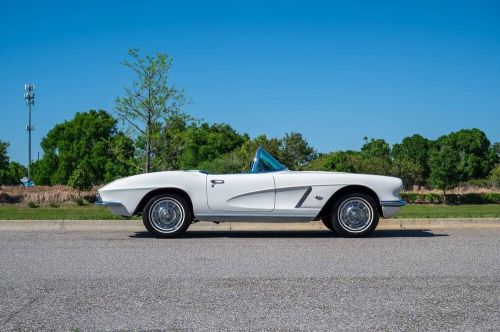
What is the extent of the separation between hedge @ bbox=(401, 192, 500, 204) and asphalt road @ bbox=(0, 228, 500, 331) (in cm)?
4445

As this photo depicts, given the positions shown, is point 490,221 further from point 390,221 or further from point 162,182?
point 162,182

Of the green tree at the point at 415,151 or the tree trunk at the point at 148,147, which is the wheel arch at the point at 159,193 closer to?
the tree trunk at the point at 148,147

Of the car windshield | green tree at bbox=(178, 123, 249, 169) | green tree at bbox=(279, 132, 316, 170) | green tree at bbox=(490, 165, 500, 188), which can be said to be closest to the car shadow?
the car windshield

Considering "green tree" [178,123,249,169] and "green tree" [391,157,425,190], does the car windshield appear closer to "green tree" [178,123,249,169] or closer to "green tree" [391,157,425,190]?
"green tree" [178,123,249,169]

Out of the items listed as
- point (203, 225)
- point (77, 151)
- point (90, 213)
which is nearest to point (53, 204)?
point (90, 213)

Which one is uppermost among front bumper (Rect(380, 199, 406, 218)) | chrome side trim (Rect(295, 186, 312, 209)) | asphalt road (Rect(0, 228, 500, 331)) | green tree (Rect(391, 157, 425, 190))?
green tree (Rect(391, 157, 425, 190))

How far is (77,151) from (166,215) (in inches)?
2173

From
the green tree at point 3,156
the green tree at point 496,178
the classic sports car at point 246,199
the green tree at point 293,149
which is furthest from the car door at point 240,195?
the green tree at point 496,178

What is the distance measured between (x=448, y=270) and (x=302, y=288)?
1.84 metres

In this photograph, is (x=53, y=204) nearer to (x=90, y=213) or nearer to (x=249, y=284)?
(x=90, y=213)

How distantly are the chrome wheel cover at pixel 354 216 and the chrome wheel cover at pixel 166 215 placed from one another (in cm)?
244

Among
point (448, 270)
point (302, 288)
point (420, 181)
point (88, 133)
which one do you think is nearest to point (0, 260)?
point (302, 288)

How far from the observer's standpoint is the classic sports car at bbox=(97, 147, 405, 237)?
29.0 feet

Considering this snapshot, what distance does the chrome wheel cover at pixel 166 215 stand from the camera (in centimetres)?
882
